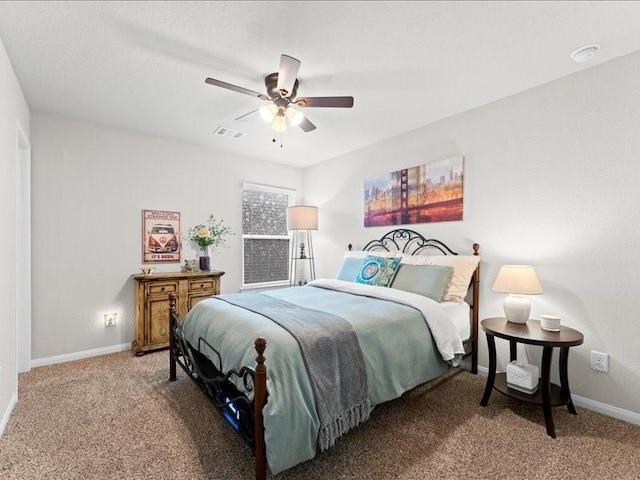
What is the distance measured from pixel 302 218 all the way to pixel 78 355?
3.10 metres

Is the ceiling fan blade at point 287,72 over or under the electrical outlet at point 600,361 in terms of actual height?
over

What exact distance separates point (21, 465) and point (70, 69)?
274 centimetres

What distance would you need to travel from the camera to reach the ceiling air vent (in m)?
3.69

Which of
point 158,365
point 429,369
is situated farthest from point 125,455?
point 429,369

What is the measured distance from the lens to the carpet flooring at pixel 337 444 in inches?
68.5

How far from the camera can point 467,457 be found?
1854mm

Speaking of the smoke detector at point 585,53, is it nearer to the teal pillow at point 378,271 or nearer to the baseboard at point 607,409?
the teal pillow at point 378,271

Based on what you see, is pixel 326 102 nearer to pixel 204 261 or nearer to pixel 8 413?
pixel 204 261

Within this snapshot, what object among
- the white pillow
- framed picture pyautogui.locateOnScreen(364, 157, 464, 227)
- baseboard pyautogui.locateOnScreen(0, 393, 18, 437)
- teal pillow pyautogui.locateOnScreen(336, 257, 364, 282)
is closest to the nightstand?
the white pillow

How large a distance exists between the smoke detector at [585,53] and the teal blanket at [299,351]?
2.10 m

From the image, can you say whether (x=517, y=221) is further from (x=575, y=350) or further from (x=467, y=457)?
(x=467, y=457)

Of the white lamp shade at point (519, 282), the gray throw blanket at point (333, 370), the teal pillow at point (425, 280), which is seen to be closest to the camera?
the gray throw blanket at point (333, 370)

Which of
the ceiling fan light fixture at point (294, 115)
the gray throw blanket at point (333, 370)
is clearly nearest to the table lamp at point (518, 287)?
the gray throw blanket at point (333, 370)

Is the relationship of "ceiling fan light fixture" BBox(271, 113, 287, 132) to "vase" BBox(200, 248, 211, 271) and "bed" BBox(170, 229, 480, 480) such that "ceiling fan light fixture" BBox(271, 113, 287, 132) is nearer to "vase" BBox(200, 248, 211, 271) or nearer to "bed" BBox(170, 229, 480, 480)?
"bed" BBox(170, 229, 480, 480)
